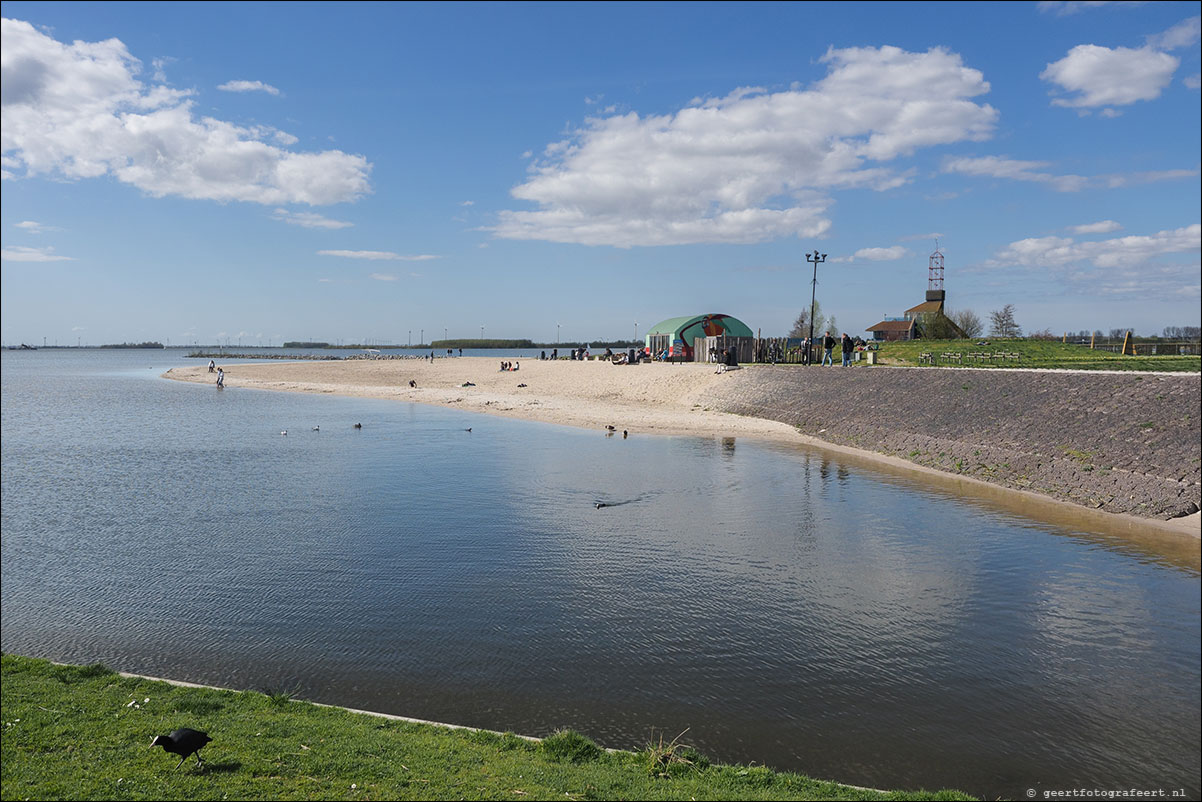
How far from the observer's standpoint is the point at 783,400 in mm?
47625

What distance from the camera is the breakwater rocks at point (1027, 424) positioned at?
52.0ft

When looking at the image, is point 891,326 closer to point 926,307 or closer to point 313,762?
point 926,307

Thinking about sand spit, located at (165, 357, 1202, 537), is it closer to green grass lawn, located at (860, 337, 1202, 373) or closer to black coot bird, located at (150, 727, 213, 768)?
green grass lawn, located at (860, 337, 1202, 373)

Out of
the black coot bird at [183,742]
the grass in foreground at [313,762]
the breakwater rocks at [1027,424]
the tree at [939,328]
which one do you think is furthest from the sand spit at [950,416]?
the tree at [939,328]

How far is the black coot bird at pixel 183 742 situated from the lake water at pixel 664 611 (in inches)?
114

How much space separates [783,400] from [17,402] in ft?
246

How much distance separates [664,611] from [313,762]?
25.5 feet

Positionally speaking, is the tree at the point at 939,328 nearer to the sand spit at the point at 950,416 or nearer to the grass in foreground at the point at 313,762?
the sand spit at the point at 950,416

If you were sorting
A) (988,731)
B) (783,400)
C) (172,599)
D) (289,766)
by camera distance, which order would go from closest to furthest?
(289,766), (988,731), (172,599), (783,400)

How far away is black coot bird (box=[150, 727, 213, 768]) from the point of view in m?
8.27

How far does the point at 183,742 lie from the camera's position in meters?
8.30

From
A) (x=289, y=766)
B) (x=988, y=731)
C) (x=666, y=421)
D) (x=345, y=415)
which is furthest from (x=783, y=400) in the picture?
(x=289, y=766)

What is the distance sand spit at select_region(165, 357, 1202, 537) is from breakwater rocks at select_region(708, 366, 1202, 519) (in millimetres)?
63

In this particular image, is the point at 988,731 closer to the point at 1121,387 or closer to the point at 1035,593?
the point at 1035,593
